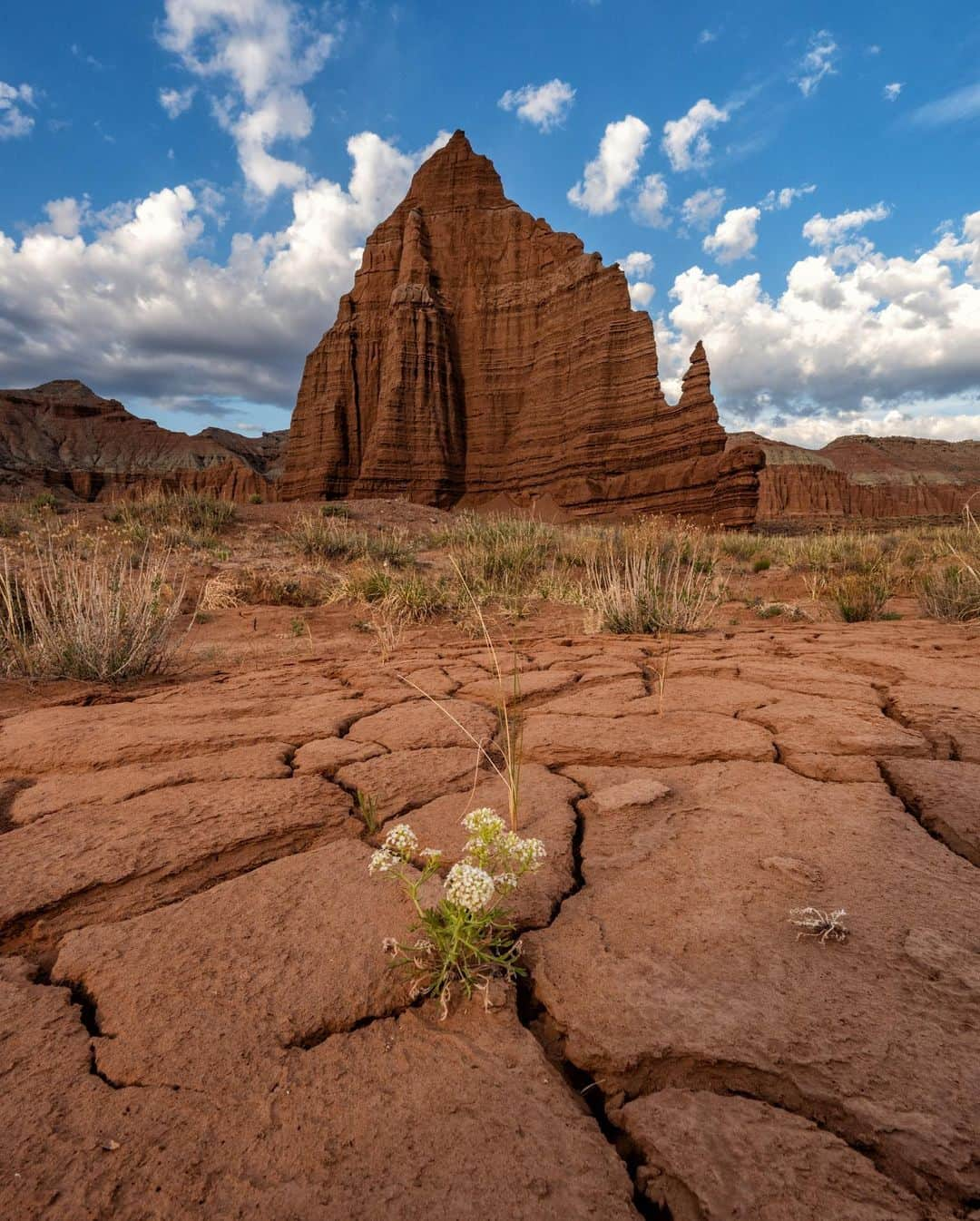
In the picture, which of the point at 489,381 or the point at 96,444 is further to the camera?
the point at 96,444

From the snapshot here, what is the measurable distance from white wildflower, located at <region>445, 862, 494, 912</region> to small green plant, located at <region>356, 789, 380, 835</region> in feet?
2.15

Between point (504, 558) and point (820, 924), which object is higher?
point (504, 558)

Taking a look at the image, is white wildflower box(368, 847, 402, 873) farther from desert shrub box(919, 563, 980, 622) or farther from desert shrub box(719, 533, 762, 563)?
desert shrub box(719, 533, 762, 563)

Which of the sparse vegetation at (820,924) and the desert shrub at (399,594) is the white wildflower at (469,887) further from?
the desert shrub at (399,594)

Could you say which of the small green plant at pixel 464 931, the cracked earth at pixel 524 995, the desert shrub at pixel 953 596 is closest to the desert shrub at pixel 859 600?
the desert shrub at pixel 953 596

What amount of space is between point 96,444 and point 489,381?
48.5 metres

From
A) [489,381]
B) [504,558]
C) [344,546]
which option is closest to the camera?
[504,558]

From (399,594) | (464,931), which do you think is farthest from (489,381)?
(464,931)

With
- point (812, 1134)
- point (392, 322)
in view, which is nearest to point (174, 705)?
point (812, 1134)

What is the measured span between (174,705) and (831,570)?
7846 mm

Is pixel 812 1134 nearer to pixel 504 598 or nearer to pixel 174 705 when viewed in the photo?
pixel 174 705

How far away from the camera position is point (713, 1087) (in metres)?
0.82

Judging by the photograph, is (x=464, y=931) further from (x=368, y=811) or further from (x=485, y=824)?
(x=368, y=811)

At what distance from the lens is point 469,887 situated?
0.96 m
